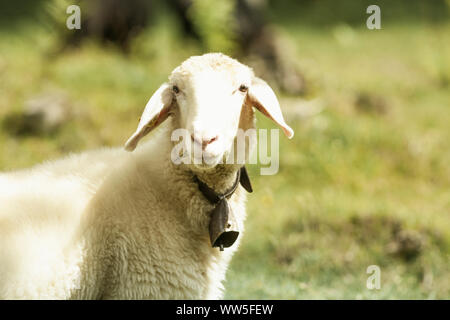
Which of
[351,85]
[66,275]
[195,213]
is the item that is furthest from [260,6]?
[66,275]

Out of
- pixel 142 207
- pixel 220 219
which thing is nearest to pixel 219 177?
pixel 220 219

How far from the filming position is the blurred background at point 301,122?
15.7 ft

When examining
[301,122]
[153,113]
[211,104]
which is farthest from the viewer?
[301,122]

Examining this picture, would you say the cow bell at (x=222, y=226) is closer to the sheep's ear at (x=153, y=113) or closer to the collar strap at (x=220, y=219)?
the collar strap at (x=220, y=219)

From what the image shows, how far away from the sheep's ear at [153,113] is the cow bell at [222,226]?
1.73 ft

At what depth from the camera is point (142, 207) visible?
10.0 ft

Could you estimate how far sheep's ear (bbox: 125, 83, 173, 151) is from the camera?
2.93 meters

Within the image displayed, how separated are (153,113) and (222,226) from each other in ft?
2.15

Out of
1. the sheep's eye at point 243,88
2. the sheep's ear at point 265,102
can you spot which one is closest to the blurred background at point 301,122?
the sheep's ear at point 265,102

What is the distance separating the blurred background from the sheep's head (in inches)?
57.9

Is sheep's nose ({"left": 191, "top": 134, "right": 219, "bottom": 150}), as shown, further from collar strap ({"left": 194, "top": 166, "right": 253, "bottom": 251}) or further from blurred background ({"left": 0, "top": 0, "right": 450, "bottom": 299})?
blurred background ({"left": 0, "top": 0, "right": 450, "bottom": 299})

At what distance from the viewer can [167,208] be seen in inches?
122

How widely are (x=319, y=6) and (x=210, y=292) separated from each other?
32.0ft

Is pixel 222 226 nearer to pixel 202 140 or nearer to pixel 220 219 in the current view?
pixel 220 219
